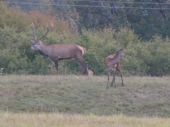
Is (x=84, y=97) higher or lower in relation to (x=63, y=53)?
lower

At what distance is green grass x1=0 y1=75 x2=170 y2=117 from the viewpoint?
24.6m

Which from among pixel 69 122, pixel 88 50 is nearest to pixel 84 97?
pixel 69 122

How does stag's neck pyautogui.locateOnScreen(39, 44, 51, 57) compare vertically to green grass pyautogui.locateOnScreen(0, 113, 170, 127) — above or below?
below

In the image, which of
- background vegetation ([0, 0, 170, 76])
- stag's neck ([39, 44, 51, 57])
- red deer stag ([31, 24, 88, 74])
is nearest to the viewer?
red deer stag ([31, 24, 88, 74])

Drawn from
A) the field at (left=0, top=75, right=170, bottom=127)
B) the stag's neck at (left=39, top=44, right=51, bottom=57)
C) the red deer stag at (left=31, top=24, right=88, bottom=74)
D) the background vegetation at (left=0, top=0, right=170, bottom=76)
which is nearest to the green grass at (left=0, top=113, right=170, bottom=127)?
the field at (left=0, top=75, right=170, bottom=127)

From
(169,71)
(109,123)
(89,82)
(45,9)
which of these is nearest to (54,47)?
(89,82)

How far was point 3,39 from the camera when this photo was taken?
4300 centimetres

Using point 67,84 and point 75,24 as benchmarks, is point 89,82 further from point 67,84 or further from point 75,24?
point 75,24

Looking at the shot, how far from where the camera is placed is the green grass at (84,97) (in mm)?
24594

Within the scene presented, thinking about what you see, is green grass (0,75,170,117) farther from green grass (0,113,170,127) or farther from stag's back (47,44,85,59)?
green grass (0,113,170,127)

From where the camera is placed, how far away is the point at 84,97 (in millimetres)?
25531

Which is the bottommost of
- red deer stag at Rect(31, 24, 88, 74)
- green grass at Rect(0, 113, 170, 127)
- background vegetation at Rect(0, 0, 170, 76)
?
background vegetation at Rect(0, 0, 170, 76)

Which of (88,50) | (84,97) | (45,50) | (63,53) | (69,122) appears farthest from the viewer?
(88,50)

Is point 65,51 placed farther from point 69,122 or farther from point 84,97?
point 69,122
